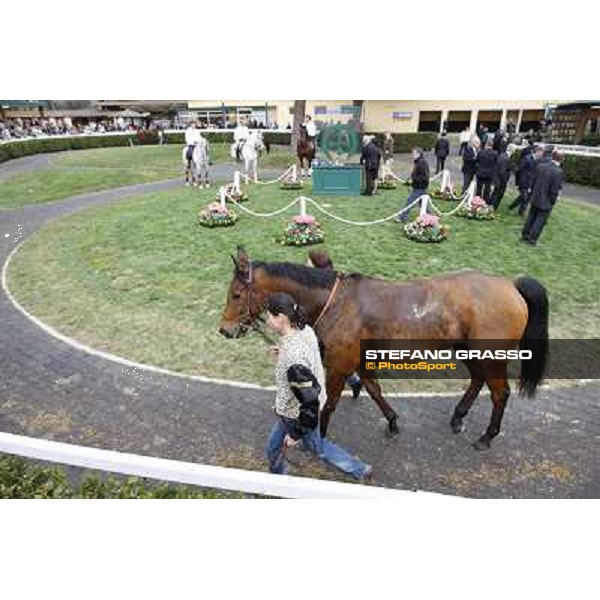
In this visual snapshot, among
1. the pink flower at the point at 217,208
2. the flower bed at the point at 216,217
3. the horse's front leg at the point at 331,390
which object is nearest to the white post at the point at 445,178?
the flower bed at the point at 216,217

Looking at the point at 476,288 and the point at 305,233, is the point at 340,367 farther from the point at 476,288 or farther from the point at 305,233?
the point at 305,233

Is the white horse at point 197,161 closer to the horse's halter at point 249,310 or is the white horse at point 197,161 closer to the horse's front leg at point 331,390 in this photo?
the horse's halter at point 249,310

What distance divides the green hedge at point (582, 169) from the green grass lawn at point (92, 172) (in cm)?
1300

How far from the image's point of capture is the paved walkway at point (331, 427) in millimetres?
4230

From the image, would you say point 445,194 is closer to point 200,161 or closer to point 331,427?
point 200,161

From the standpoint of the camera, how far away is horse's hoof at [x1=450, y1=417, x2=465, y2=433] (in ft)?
15.7

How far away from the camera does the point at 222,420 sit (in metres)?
4.93

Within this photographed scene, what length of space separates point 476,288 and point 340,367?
5.01ft

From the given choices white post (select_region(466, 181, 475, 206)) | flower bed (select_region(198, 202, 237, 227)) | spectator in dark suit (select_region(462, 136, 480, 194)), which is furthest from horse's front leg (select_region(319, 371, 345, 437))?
spectator in dark suit (select_region(462, 136, 480, 194))

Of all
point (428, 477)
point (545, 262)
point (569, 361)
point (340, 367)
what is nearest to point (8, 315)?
point (340, 367)

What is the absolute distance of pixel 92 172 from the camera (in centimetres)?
2194

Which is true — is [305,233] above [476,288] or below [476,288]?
below

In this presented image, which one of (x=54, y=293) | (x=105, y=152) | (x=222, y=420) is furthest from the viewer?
(x=105, y=152)

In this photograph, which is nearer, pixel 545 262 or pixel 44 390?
pixel 44 390
